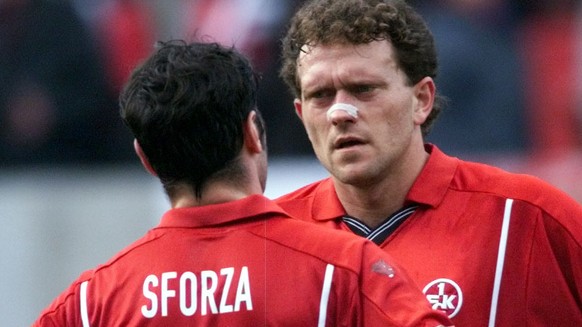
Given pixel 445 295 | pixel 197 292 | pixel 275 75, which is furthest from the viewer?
pixel 275 75

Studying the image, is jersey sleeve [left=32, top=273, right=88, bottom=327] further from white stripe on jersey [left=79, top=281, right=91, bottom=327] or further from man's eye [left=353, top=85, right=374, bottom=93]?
man's eye [left=353, top=85, right=374, bottom=93]

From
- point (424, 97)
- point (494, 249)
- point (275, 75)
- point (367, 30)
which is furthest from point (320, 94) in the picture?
point (275, 75)

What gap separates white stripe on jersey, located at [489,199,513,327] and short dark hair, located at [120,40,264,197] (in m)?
0.97

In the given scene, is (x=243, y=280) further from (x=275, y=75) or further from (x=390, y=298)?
(x=275, y=75)

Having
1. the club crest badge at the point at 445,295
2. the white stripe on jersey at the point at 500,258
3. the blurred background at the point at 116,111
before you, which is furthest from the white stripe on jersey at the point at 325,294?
the blurred background at the point at 116,111

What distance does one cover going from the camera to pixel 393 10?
4.67 meters

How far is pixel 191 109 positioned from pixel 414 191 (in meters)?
1.18

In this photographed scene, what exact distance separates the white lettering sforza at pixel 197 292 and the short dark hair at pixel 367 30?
4.03ft

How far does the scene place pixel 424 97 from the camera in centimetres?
470

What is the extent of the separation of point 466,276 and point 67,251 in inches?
150

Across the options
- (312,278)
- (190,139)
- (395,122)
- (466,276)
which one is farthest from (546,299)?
(190,139)

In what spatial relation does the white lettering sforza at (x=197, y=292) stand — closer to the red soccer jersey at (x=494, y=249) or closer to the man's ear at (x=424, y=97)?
the red soccer jersey at (x=494, y=249)

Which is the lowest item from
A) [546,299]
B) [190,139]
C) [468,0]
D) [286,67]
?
[546,299]

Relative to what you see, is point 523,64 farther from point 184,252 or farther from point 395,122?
point 184,252
